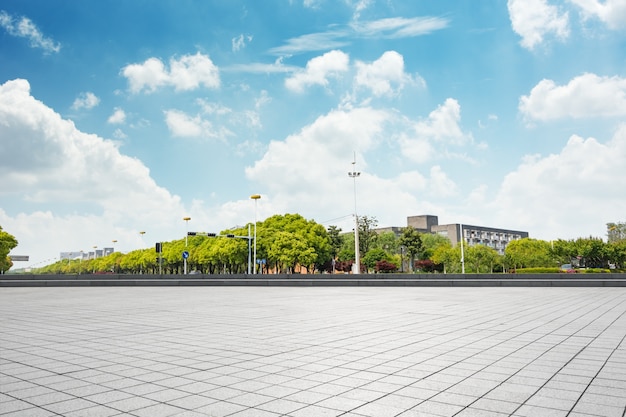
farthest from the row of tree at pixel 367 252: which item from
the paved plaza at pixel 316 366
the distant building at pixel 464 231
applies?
the distant building at pixel 464 231

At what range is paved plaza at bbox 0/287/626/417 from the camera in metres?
4.14

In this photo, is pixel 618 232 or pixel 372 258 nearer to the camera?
pixel 372 258

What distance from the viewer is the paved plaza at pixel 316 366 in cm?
414

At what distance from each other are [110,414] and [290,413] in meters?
1.58

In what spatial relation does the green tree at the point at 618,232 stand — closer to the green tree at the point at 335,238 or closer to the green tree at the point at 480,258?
the green tree at the point at 480,258

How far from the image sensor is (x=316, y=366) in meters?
5.68

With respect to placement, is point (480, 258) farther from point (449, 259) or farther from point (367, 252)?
point (367, 252)

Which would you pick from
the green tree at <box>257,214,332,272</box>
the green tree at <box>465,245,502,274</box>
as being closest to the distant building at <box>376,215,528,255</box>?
the green tree at <box>465,245,502,274</box>

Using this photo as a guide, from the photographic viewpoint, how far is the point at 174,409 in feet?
13.2

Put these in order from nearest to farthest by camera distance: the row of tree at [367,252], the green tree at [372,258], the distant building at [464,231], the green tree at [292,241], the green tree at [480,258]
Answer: the row of tree at [367,252] < the green tree at [292,241] < the green tree at [480,258] < the green tree at [372,258] < the distant building at [464,231]

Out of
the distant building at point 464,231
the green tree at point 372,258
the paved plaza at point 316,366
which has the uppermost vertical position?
the distant building at point 464,231

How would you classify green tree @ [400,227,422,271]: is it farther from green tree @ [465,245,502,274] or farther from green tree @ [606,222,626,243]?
green tree @ [606,222,626,243]

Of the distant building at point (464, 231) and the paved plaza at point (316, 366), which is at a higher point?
the distant building at point (464, 231)

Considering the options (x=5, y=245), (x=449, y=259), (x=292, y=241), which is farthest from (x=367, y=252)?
(x=5, y=245)
